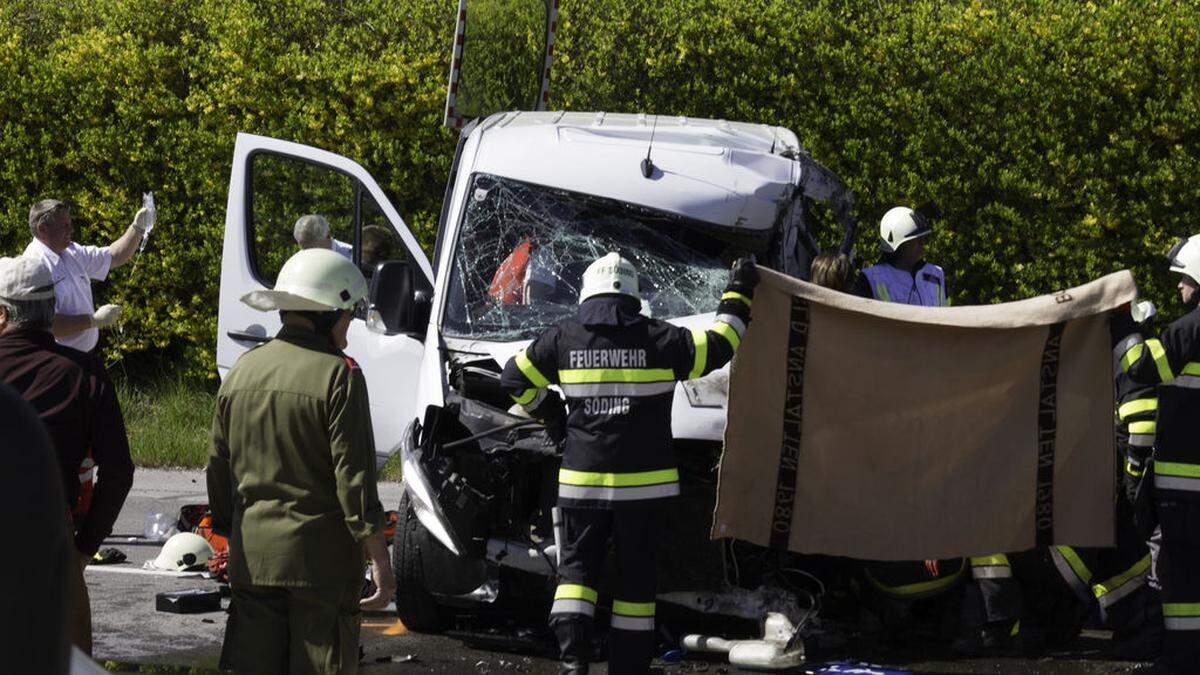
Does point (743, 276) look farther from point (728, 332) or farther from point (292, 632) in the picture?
point (292, 632)

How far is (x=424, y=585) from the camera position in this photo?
676cm

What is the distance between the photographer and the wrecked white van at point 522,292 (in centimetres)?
670

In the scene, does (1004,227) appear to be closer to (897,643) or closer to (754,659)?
(897,643)

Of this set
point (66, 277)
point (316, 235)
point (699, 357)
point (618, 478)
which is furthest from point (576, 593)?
point (66, 277)

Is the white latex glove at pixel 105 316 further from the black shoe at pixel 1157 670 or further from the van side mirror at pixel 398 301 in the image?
the black shoe at pixel 1157 670

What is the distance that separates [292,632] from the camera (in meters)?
4.59

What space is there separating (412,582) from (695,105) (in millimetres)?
5309

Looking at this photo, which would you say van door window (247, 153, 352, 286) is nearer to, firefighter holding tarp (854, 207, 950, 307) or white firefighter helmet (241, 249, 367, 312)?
firefighter holding tarp (854, 207, 950, 307)

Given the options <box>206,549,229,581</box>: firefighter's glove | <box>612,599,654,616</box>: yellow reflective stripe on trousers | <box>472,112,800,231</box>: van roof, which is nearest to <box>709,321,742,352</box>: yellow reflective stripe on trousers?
<box>612,599,654,616</box>: yellow reflective stripe on trousers

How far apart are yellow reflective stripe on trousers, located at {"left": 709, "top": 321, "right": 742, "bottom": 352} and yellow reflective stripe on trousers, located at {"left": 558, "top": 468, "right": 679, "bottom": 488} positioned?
Result: 556 mm

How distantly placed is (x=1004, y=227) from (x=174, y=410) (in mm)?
5978

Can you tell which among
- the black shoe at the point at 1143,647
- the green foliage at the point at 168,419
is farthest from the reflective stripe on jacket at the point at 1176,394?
the green foliage at the point at 168,419

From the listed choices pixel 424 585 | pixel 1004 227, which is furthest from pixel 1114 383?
pixel 1004 227

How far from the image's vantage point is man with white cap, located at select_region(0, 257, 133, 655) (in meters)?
5.12
